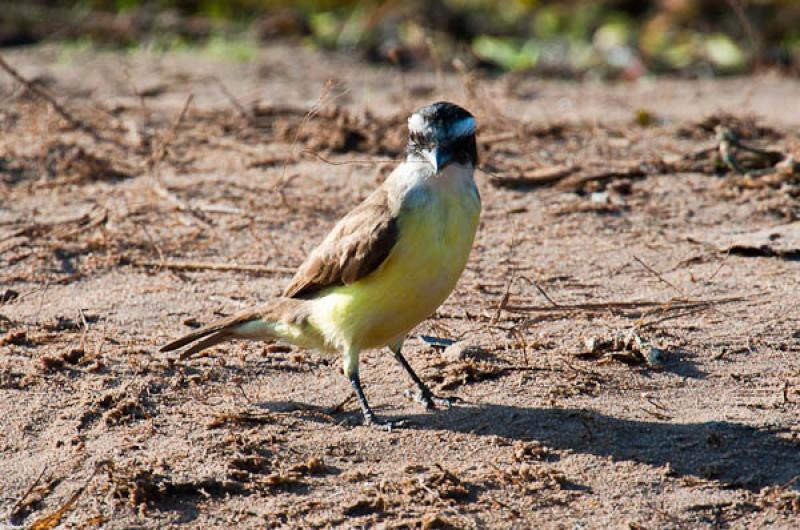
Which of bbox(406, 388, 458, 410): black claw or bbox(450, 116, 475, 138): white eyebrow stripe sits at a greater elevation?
bbox(450, 116, 475, 138): white eyebrow stripe

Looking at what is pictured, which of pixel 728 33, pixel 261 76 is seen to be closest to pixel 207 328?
pixel 261 76

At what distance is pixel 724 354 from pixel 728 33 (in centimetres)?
883

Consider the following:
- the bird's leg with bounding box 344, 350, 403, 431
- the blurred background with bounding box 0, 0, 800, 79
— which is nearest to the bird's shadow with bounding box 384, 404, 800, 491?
the bird's leg with bounding box 344, 350, 403, 431

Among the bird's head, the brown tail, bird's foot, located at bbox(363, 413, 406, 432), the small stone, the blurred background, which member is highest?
the bird's head

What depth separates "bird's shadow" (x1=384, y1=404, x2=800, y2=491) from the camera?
5.02m

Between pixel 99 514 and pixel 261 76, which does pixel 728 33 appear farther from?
pixel 99 514

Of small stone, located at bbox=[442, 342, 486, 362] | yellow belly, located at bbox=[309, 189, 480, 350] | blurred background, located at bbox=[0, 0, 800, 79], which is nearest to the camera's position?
yellow belly, located at bbox=[309, 189, 480, 350]

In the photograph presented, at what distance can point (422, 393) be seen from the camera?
5766mm

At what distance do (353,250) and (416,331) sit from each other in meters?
1.26

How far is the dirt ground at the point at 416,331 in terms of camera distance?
493 centimetres

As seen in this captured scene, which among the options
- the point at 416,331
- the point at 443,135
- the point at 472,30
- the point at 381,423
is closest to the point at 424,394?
the point at 381,423

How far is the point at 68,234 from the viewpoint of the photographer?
7.86m

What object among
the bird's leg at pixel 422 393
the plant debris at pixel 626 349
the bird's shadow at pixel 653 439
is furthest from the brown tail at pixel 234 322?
the plant debris at pixel 626 349

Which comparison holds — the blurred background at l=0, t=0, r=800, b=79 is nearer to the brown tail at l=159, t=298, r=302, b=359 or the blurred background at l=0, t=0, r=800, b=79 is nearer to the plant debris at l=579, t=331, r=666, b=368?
the plant debris at l=579, t=331, r=666, b=368
